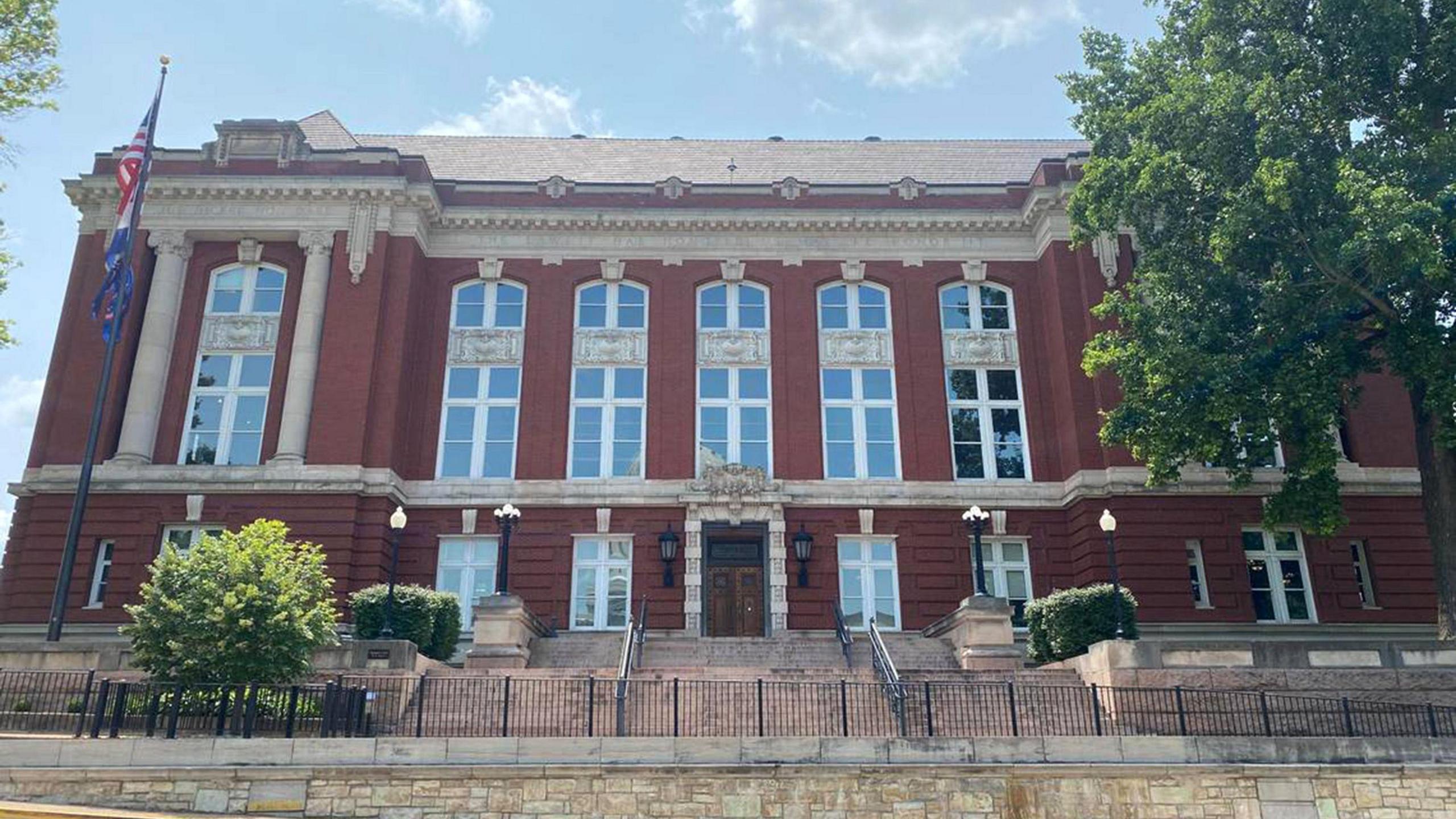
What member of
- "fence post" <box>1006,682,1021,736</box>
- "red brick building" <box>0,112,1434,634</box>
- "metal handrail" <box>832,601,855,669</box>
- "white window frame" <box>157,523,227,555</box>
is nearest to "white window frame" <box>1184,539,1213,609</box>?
"red brick building" <box>0,112,1434,634</box>

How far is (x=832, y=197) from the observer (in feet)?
109

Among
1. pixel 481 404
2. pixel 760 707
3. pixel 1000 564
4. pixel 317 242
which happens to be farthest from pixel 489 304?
pixel 760 707

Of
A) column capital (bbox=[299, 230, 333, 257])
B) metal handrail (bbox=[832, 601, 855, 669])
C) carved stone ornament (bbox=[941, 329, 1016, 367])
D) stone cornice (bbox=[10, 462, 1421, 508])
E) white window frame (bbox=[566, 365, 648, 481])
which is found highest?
column capital (bbox=[299, 230, 333, 257])

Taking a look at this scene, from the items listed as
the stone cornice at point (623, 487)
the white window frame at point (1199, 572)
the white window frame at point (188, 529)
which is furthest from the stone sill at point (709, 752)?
the white window frame at point (188, 529)

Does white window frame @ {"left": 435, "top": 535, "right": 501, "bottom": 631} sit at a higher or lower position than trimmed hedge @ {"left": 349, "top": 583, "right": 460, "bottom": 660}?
higher

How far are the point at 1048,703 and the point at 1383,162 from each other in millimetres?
12408

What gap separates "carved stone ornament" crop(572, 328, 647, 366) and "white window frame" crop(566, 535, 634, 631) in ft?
17.9

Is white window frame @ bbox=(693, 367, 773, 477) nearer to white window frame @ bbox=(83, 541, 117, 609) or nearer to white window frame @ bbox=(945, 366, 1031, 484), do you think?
white window frame @ bbox=(945, 366, 1031, 484)

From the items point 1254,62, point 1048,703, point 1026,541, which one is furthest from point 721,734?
point 1254,62

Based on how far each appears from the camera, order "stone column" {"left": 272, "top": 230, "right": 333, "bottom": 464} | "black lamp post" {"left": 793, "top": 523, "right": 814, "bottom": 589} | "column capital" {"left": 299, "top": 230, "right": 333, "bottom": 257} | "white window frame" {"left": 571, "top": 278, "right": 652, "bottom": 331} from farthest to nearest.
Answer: "white window frame" {"left": 571, "top": 278, "right": 652, "bottom": 331} < "column capital" {"left": 299, "top": 230, "right": 333, "bottom": 257} < "black lamp post" {"left": 793, "top": 523, "right": 814, "bottom": 589} < "stone column" {"left": 272, "top": 230, "right": 333, "bottom": 464}

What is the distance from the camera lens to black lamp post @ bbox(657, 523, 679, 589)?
1128 inches

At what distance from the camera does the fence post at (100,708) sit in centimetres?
1481

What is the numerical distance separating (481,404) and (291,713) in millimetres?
16268

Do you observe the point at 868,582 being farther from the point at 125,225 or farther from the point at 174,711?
the point at 125,225
